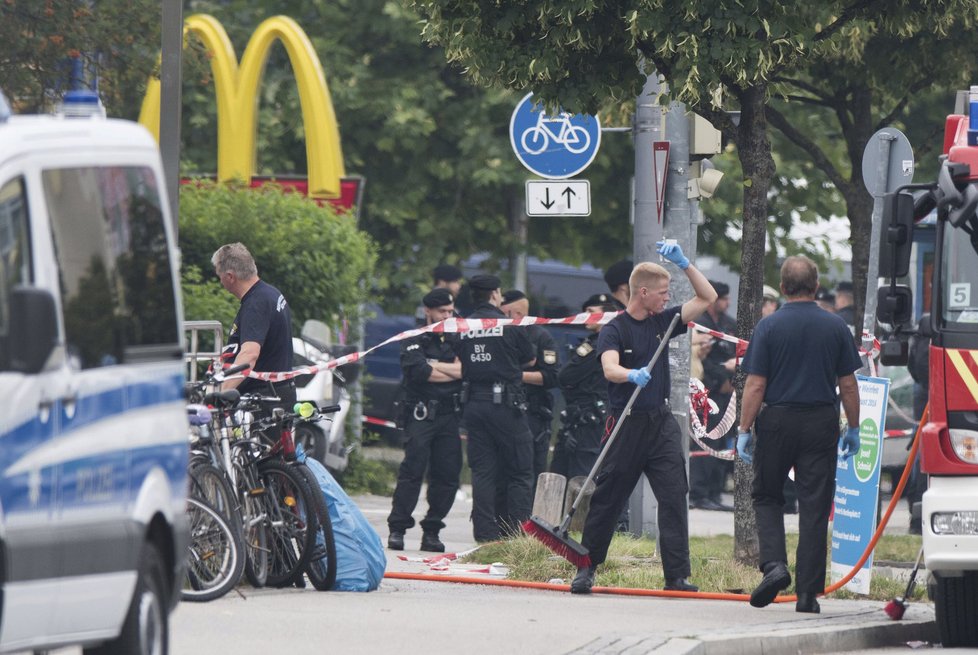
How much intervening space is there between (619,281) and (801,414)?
550 centimetres

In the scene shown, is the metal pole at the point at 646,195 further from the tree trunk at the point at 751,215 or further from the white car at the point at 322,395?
the white car at the point at 322,395

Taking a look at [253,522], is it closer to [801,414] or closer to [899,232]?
[801,414]

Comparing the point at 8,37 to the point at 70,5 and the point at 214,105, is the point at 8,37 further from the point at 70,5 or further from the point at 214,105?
the point at 214,105

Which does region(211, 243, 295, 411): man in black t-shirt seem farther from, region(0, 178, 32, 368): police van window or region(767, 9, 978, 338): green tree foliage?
region(767, 9, 978, 338): green tree foliage

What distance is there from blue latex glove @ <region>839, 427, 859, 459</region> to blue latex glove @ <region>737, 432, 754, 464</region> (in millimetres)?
498

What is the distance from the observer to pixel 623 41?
38.8ft

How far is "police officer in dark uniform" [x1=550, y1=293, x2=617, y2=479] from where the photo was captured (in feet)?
50.4

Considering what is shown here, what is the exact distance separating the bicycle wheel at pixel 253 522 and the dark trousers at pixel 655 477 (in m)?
1.85

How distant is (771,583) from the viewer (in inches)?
392

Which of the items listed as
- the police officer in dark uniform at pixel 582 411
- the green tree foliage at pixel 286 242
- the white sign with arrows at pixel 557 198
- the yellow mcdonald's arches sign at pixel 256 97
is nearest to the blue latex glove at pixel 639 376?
the white sign with arrows at pixel 557 198

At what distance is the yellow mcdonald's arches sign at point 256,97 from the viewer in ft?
69.6

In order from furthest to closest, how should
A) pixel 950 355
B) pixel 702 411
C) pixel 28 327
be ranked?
pixel 702 411 → pixel 950 355 → pixel 28 327

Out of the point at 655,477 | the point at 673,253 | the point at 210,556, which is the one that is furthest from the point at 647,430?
the point at 210,556

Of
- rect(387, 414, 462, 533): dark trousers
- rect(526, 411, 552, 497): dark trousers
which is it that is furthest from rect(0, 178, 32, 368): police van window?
rect(526, 411, 552, 497): dark trousers
